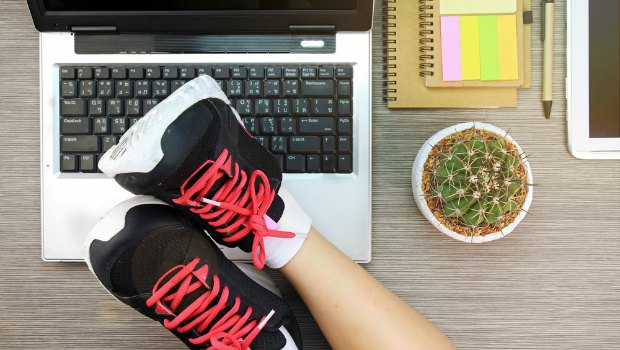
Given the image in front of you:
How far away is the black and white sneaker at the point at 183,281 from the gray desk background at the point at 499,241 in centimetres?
9

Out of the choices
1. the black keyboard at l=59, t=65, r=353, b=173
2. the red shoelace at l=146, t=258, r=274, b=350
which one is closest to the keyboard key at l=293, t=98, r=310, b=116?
the black keyboard at l=59, t=65, r=353, b=173

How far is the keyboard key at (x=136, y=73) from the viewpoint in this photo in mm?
577

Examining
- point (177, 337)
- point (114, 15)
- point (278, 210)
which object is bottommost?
point (177, 337)

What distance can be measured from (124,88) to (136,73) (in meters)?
0.02

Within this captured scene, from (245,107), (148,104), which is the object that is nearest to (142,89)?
(148,104)

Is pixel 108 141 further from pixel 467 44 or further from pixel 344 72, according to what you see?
pixel 467 44

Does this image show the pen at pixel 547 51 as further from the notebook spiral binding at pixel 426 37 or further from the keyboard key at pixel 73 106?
the keyboard key at pixel 73 106

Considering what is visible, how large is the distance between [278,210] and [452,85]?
249mm

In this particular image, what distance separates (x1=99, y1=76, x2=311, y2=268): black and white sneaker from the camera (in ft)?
1.75

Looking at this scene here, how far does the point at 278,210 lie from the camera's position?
570 millimetres

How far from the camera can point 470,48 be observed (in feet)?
1.93

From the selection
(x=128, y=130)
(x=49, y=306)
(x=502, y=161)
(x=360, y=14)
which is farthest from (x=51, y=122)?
(x=502, y=161)

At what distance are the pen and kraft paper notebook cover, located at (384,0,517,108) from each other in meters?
0.04

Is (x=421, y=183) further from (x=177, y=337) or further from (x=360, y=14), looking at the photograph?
(x=177, y=337)
